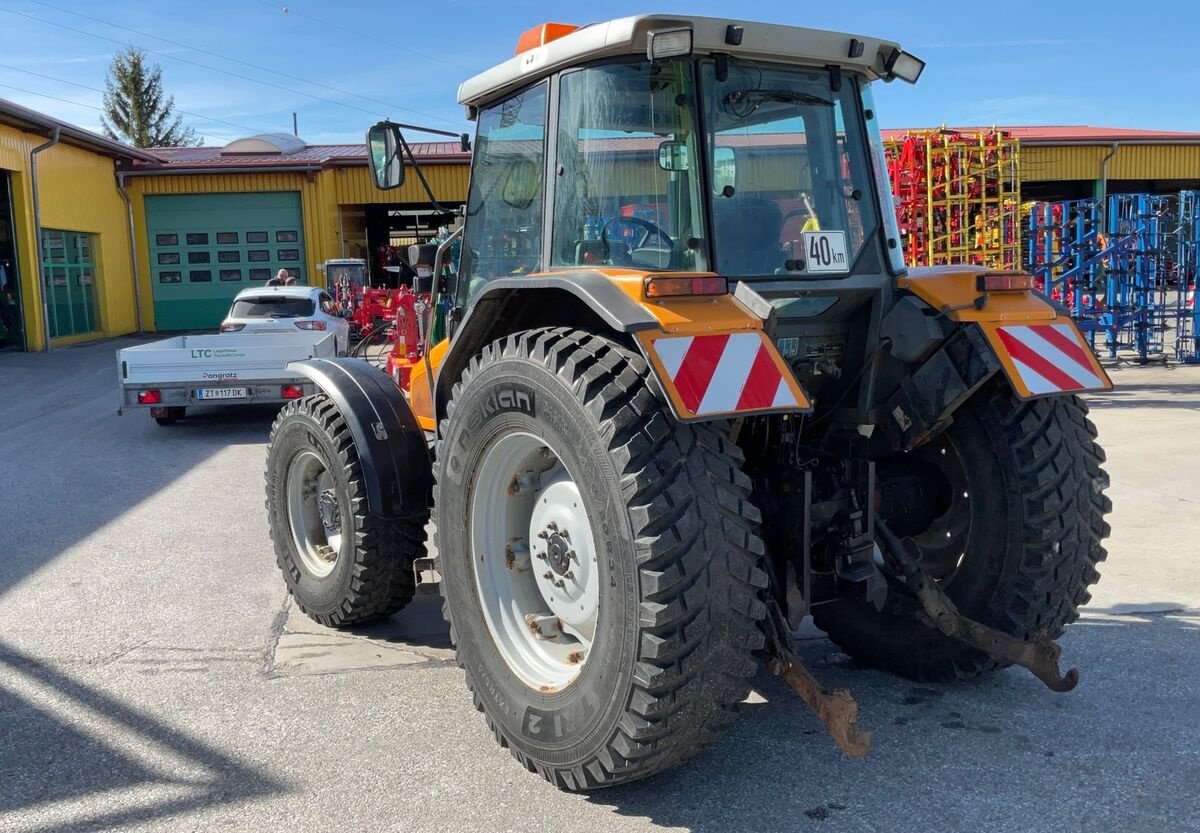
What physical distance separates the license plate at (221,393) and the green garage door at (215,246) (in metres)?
17.3

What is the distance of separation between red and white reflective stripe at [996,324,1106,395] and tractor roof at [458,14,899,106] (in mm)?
1116

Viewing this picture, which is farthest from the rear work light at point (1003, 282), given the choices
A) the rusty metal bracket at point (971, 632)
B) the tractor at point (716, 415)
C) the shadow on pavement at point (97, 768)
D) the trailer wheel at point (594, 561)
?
the shadow on pavement at point (97, 768)

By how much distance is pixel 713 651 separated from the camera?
291cm

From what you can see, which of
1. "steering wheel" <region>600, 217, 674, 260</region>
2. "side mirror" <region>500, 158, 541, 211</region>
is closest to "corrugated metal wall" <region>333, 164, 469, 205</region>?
"side mirror" <region>500, 158, 541, 211</region>

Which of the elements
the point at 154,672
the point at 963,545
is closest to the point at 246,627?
the point at 154,672

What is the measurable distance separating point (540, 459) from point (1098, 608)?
3177mm

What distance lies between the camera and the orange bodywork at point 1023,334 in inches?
140

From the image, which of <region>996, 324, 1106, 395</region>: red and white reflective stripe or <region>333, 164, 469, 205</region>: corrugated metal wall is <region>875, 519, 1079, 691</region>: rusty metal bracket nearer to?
<region>996, 324, 1106, 395</region>: red and white reflective stripe

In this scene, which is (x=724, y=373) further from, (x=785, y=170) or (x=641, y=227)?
(x=785, y=170)

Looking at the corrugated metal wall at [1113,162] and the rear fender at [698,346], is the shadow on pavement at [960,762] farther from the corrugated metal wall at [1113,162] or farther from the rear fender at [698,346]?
the corrugated metal wall at [1113,162]

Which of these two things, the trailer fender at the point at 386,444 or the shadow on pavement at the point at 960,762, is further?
the trailer fender at the point at 386,444

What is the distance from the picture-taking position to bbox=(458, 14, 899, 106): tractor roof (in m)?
3.29

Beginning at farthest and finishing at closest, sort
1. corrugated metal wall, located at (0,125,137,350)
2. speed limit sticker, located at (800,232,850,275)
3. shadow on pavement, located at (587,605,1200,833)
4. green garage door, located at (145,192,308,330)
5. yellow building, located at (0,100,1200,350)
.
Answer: green garage door, located at (145,192,308,330) → yellow building, located at (0,100,1200,350) → corrugated metal wall, located at (0,125,137,350) → speed limit sticker, located at (800,232,850,275) → shadow on pavement, located at (587,605,1200,833)

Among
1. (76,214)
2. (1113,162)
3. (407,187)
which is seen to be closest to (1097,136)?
(1113,162)
